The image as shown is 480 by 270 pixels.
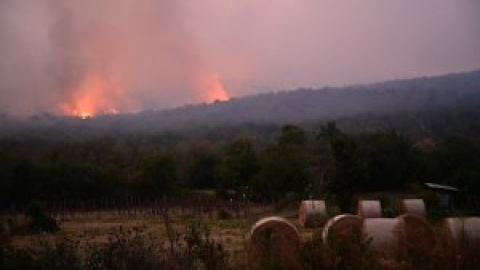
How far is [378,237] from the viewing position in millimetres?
17562

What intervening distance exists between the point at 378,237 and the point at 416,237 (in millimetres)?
1763

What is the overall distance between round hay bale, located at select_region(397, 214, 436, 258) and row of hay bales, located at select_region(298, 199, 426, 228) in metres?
10.3

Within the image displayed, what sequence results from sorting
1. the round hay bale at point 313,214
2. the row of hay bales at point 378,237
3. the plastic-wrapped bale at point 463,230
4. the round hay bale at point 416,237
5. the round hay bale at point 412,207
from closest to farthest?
1. the row of hay bales at point 378,237
2. the round hay bale at point 416,237
3. the plastic-wrapped bale at point 463,230
4. the round hay bale at point 313,214
5. the round hay bale at point 412,207

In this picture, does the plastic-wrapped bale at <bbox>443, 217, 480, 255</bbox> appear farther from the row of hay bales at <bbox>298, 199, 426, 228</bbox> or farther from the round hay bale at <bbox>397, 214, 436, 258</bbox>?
the row of hay bales at <bbox>298, 199, 426, 228</bbox>

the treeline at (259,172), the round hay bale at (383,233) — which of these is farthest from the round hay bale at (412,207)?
the treeline at (259,172)

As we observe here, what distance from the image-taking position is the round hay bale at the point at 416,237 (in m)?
13.6

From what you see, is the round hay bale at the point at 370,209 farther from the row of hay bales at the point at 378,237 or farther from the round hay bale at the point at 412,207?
the row of hay bales at the point at 378,237

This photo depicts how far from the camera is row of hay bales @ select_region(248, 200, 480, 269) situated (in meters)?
12.1

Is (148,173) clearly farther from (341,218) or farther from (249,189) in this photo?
(341,218)

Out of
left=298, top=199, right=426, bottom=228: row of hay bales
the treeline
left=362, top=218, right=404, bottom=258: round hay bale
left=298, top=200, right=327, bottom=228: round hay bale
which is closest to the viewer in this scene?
left=362, top=218, right=404, bottom=258: round hay bale

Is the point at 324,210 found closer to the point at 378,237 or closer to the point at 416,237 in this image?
the point at 378,237

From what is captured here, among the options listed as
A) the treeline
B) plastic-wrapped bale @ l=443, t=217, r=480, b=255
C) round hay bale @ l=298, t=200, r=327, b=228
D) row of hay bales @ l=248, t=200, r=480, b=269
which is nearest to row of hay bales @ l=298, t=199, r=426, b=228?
round hay bale @ l=298, t=200, r=327, b=228

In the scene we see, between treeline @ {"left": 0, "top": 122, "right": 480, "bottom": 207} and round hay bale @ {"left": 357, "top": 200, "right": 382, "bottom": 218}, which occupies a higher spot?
treeline @ {"left": 0, "top": 122, "right": 480, "bottom": 207}

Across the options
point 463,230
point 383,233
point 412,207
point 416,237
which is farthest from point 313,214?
point 463,230
